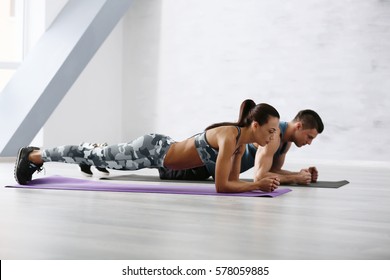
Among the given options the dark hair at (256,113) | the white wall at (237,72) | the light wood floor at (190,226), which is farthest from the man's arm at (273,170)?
the white wall at (237,72)

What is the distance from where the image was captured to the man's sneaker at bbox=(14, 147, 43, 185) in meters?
4.55

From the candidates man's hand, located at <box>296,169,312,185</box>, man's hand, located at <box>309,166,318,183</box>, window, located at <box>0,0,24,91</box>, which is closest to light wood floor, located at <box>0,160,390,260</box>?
man's hand, located at <box>296,169,312,185</box>

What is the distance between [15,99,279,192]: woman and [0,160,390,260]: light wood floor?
213mm

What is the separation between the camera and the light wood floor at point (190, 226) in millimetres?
2189

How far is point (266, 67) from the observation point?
8812 mm

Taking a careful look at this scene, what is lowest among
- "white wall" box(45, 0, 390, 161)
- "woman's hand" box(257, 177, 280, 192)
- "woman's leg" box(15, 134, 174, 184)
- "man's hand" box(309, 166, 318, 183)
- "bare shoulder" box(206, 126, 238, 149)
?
"woman's hand" box(257, 177, 280, 192)

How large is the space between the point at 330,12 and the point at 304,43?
1.53 feet

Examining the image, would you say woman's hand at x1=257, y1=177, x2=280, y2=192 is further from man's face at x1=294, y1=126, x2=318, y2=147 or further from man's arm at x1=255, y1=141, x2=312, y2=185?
man's face at x1=294, y1=126, x2=318, y2=147

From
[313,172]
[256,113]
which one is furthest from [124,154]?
[313,172]

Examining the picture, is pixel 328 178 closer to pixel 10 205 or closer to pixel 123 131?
pixel 10 205

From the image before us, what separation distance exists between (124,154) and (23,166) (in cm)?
71

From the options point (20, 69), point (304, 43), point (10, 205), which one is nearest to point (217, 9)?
point (304, 43)

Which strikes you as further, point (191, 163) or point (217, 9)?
point (217, 9)
